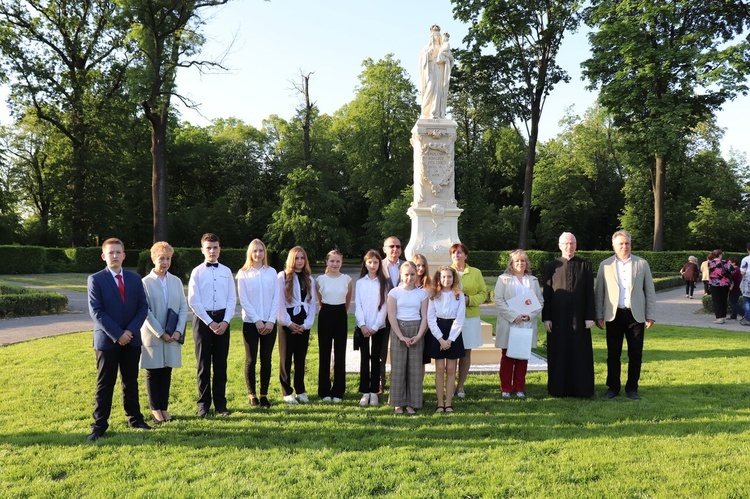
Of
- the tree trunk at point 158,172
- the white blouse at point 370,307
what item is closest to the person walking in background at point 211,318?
the white blouse at point 370,307

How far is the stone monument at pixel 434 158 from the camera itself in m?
9.64

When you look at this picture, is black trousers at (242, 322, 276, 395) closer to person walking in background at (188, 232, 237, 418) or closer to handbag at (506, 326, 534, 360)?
person walking in background at (188, 232, 237, 418)

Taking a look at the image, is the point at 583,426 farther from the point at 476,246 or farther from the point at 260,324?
the point at 476,246

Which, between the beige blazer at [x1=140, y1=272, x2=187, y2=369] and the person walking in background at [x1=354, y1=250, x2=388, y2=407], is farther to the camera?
the person walking in background at [x1=354, y1=250, x2=388, y2=407]

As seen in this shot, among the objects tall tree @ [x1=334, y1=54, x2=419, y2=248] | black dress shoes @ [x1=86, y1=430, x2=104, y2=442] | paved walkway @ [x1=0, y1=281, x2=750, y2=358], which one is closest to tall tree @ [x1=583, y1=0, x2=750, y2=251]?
paved walkway @ [x1=0, y1=281, x2=750, y2=358]

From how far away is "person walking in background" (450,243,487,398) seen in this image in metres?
6.06

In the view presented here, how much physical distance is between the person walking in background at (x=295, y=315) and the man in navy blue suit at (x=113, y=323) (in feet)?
4.82

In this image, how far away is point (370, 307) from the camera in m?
5.69

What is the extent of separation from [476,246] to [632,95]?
1251 cm

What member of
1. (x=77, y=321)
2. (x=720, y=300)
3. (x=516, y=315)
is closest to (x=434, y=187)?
(x=516, y=315)

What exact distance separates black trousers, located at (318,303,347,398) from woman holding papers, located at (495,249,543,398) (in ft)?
5.78

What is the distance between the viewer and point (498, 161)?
39.8 m

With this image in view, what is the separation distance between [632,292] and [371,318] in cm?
288

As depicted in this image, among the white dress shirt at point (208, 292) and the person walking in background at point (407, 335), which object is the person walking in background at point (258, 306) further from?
the person walking in background at point (407, 335)
